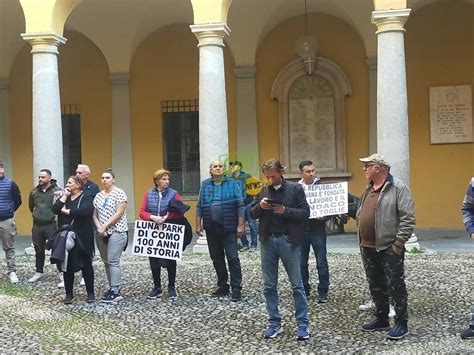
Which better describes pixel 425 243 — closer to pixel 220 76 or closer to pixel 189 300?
pixel 220 76

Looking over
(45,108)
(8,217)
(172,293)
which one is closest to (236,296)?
(172,293)

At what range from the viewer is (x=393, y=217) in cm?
538

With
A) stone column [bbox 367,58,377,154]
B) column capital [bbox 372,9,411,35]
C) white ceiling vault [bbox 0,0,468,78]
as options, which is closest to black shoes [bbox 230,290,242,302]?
column capital [bbox 372,9,411,35]

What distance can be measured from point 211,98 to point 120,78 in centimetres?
511

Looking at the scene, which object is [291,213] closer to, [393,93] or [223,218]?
[223,218]

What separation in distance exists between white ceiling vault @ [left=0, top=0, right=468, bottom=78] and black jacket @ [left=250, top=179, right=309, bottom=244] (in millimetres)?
8876

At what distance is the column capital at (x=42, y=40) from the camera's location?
11.2 metres

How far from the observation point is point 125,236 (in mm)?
7230

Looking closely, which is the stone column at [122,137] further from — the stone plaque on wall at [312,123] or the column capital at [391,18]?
the column capital at [391,18]

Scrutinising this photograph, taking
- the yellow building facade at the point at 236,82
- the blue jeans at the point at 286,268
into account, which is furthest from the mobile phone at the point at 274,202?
the yellow building facade at the point at 236,82

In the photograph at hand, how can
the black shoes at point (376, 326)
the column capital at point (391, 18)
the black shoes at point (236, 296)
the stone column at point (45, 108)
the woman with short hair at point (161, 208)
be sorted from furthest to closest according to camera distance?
the stone column at point (45, 108) < the column capital at point (391, 18) < the woman with short hair at point (161, 208) < the black shoes at point (236, 296) < the black shoes at point (376, 326)

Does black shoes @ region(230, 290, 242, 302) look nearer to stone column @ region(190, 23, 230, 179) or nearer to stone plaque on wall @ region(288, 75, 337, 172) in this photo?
stone column @ region(190, 23, 230, 179)

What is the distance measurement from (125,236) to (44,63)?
17.6 feet

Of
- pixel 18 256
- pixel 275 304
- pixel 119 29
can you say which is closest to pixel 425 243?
pixel 275 304
